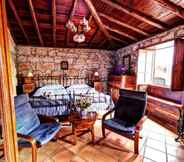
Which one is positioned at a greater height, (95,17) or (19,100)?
(95,17)

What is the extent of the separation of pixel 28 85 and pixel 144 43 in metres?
4.39

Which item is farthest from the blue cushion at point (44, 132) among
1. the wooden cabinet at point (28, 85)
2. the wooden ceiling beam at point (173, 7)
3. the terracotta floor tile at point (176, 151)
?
the wooden cabinet at point (28, 85)

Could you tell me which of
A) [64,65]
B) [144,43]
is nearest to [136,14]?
[144,43]

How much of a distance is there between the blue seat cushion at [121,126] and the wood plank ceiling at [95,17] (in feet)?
7.77

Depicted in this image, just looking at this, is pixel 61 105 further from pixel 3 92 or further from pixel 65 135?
pixel 3 92

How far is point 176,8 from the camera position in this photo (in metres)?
2.69

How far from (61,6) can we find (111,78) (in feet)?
11.9

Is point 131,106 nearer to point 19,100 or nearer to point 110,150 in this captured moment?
point 110,150

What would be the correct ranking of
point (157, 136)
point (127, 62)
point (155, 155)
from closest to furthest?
1. point (155, 155)
2. point (157, 136)
3. point (127, 62)

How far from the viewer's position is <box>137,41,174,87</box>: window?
4.92 m

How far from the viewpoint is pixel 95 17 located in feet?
12.8

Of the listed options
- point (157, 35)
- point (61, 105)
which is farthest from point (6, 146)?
point (157, 35)

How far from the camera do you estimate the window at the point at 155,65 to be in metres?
4.92

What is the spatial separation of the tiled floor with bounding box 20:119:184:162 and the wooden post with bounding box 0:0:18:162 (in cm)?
98
